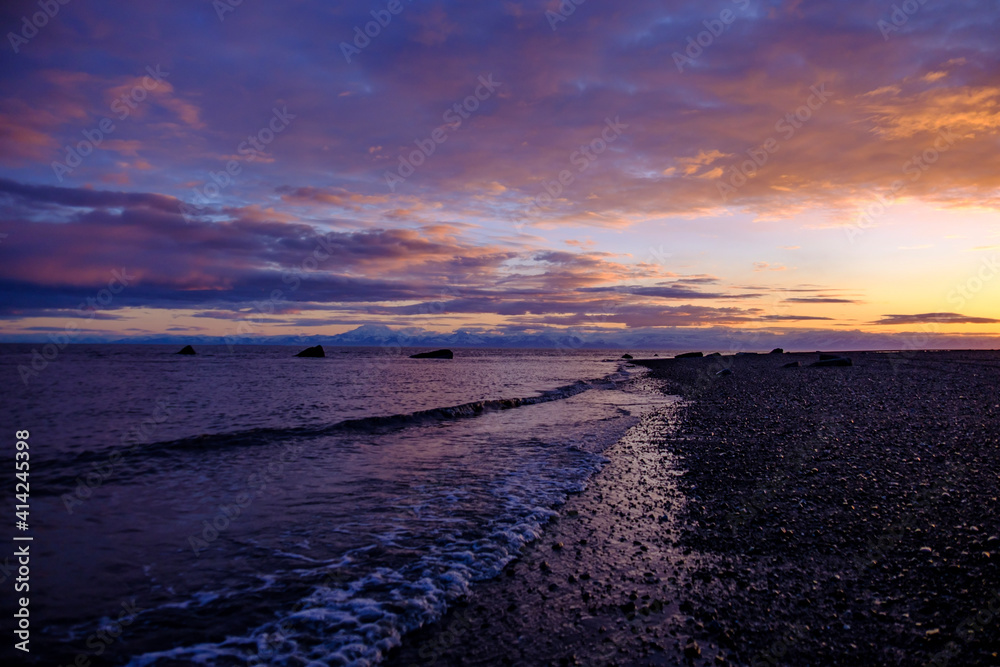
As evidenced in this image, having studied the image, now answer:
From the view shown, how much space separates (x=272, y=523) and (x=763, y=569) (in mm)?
8478

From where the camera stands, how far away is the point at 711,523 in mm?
8266

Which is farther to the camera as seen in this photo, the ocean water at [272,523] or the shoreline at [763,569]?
the ocean water at [272,523]

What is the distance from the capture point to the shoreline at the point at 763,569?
Answer: 4.81 meters

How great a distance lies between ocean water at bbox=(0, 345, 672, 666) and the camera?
18.2 feet

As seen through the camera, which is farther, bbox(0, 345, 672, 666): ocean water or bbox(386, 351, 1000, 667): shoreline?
bbox(0, 345, 672, 666): ocean water

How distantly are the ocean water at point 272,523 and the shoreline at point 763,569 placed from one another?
96 cm

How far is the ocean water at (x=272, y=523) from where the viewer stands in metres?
5.55

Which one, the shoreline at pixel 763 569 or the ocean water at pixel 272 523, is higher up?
the shoreline at pixel 763 569

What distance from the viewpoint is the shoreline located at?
15.8 feet

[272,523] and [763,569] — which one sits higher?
[763,569]

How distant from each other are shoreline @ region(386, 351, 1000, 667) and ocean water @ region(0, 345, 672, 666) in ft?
3.14

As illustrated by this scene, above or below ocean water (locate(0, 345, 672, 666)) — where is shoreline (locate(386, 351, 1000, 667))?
above

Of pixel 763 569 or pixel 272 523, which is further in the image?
pixel 272 523

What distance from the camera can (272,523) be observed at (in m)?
9.02
